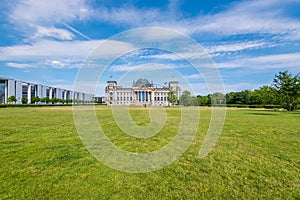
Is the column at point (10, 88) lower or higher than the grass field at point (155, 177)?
higher

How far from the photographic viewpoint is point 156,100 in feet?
446

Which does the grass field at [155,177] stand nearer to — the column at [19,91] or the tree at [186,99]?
the tree at [186,99]

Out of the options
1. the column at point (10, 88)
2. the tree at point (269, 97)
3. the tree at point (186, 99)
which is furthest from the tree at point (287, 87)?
the column at point (10, 88)

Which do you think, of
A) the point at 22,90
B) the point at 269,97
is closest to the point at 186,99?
the point at 269,97

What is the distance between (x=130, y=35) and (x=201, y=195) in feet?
21.0

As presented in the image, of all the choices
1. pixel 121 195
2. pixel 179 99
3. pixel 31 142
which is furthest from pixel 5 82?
pixel 121 195

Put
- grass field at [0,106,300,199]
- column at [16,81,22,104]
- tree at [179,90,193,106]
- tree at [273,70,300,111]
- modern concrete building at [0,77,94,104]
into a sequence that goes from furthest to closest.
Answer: column at [16,81,22,104], modern concrete building at [0,77,94,104], tree at [179,90,193,106], tree at [273,70,300,111], grass field at [0,106,300,199]

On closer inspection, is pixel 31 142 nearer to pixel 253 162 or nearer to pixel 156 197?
pixel 156 197

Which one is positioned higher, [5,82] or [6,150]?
[5,82]

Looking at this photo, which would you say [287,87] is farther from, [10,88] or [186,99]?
[10,88]

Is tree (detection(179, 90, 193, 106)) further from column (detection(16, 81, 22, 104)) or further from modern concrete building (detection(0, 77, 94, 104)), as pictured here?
column (detection(16, 81, 22, 104))

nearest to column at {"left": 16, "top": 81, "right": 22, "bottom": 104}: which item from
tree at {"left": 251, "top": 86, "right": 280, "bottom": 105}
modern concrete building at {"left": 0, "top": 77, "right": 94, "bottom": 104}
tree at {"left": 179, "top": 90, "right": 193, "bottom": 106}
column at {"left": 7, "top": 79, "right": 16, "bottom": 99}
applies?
modern concrete building at {"left": 0, "top": 77, "right": 94, "bottom": 104}

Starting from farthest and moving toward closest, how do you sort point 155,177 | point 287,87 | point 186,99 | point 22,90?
point 22,90
point 186,99
point 287,87
point 155,177

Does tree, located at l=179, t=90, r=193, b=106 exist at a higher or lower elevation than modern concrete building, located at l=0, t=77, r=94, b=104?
lower
